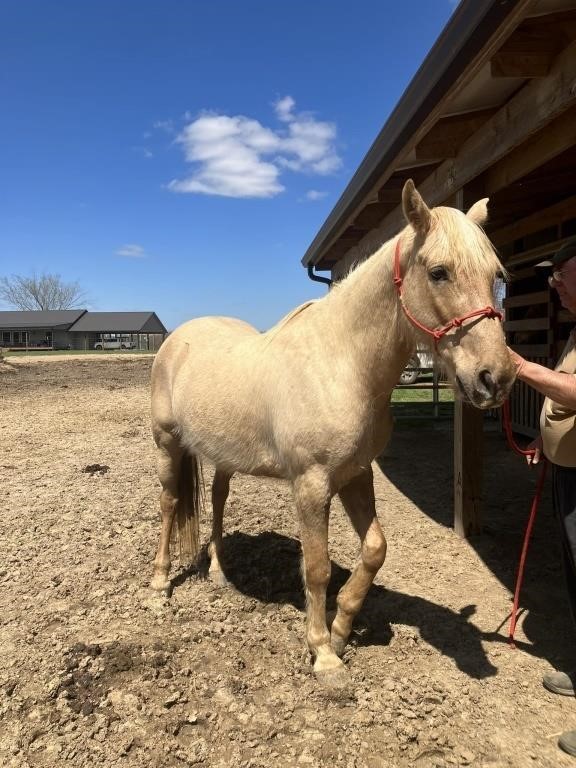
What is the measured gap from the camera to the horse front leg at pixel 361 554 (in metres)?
2.72

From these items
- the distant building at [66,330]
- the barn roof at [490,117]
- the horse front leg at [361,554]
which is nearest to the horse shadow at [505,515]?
the horse front leg at [361,554]

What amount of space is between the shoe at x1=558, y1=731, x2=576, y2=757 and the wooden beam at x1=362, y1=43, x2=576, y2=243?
2.83 m

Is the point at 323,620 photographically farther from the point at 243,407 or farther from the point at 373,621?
the point at 243,407

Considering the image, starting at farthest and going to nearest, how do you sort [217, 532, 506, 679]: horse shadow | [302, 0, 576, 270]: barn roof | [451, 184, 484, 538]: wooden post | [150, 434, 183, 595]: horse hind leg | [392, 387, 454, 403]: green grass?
[392, 387, 454, 403]: green grass < [451, 184, 484, 538]: wooden post < [150, 434, 183, 595]: horse hind leg < [217, 532, 506, 679]: horse shadow < [302, 0, 576, 270]: barn roof

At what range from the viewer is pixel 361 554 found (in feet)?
9.05

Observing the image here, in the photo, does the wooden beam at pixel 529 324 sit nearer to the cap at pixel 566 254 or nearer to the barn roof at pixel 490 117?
the barn roof at pixel 490 117

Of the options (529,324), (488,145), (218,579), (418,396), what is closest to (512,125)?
(488,145)

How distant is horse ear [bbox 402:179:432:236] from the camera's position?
78.2 inches

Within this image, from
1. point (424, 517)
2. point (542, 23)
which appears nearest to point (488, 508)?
point (424, 517)

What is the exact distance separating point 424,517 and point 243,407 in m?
2.73

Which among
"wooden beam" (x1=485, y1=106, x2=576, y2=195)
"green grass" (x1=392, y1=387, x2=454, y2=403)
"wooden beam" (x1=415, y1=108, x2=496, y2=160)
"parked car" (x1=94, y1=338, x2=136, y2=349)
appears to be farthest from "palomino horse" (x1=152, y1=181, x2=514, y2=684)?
"parked car" (x1=94, y1=338, x2=136, y2=349)

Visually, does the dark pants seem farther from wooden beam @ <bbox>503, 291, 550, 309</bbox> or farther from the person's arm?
wooden beam @ <bbox>503, 291, 550, 309</bbox>

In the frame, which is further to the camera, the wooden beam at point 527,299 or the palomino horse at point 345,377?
the wooden beam at point 527,299

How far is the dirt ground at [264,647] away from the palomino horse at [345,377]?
0.31 meters
